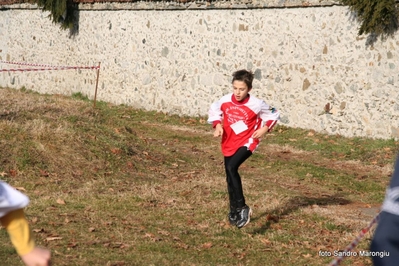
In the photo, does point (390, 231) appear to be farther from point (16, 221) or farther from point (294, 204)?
point (294, 204)

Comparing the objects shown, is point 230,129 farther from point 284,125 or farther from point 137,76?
point 137,76

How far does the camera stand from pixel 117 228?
27.8 ft

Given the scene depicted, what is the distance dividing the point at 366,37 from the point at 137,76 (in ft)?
23.6

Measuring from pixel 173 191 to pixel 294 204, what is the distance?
164 centimetres

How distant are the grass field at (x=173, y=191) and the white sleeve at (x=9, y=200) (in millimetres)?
3889

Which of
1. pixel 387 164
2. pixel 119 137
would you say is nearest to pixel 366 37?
pixel 387 164

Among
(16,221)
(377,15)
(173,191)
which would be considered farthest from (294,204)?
(16,221)

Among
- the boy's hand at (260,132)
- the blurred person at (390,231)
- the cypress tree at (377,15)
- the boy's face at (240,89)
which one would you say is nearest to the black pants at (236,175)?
the boy's hand at (260,132)

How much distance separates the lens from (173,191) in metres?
10.5

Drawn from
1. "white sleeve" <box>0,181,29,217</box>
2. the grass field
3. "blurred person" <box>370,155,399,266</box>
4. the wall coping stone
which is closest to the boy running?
the grass field

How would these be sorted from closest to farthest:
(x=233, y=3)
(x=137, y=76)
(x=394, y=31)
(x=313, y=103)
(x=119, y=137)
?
(x=119, y=137), (x=394, y=31), (x=313, y=103), (x=233, y=3), (x=137, y=76)

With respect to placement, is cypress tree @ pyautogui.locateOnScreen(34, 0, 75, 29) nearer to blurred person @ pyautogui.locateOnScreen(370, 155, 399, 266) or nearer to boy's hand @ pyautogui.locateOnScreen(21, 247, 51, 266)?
boy's hand @ pyautogui.locateOnScreen(21, 247, 51, 266)

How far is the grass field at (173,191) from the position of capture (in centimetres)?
787

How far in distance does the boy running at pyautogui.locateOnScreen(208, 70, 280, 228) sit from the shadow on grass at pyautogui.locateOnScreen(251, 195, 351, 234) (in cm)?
39
